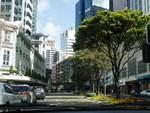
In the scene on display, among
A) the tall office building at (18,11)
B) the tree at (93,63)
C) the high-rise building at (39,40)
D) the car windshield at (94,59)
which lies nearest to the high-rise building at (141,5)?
the car windshield at (94,59)

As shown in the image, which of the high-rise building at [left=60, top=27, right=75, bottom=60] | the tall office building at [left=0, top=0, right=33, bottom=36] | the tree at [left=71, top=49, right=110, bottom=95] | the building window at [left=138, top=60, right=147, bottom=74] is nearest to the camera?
the tree at [left=71, top=49, right=110, bottom=95]

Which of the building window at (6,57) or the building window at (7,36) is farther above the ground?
the building window at (7,36)

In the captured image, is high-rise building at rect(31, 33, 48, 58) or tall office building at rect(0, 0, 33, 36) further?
high-rise building at rect(31, 33, 48, 58)

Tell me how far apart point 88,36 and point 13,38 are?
3118 cm

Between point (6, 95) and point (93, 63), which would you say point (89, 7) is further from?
point (6, 95)

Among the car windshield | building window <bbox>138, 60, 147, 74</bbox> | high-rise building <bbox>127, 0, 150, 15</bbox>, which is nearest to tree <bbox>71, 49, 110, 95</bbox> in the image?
the car windshield

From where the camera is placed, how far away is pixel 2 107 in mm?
3883

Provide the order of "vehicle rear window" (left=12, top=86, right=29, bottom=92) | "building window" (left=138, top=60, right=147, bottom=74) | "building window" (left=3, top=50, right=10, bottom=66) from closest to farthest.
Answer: "vehicle rear window" (left=12, top=86, right=29, bottom=92) → "building window" (left=3, top=50, right=10, bottom=66) → "building window" (left=138, top=60, right=147, bottom=74)

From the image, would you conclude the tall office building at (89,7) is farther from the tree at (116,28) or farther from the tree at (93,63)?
the tree at (116,28)

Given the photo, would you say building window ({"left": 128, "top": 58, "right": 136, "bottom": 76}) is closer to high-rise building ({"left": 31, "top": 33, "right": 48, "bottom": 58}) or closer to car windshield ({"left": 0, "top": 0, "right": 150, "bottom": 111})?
car windshield ({"left": 0, "top": 0, "right": 150, "bottom": 111})

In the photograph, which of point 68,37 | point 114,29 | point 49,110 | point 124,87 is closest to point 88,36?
point 114,29

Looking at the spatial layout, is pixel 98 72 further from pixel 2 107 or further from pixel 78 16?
pixel 78 16

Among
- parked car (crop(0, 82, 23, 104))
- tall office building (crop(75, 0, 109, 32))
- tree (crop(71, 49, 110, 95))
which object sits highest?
tall office building (crop(75, 0, 109, 32))

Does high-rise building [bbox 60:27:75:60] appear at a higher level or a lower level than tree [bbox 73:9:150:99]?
higher
